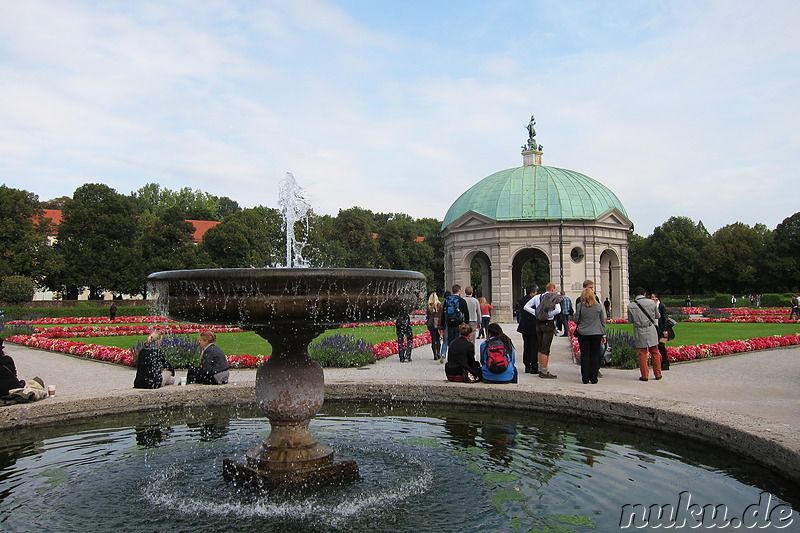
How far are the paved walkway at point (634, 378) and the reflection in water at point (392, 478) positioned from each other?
1.17 m

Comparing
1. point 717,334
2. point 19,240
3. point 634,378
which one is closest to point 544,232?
point 717,334

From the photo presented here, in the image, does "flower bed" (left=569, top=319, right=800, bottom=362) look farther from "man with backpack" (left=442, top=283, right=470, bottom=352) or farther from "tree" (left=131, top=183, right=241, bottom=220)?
"tree" (left=131, top=183, right=241, bottom=220)

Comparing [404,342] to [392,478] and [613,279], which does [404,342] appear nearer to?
[392,478]

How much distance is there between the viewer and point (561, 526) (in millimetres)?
4688

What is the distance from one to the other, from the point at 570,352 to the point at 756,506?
12066mm

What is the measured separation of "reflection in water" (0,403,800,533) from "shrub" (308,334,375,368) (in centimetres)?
540

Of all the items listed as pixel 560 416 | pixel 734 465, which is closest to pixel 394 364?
pixel 560 416

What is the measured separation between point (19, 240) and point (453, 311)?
159 feet

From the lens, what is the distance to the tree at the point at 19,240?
48494 mm

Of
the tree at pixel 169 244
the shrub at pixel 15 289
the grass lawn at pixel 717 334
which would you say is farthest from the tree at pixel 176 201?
the grass lawn at pixel 717 334

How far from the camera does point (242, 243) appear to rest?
177 ft

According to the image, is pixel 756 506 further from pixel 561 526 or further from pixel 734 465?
pixel 561 526

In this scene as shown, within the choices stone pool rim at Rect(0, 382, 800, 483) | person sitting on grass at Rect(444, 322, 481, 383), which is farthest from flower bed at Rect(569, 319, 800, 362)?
stone pool rim at Rect(0, 382, 800, 483)

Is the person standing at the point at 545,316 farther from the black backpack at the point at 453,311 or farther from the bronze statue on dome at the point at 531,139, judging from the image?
the bronze statue on dome at the point at 531,139
